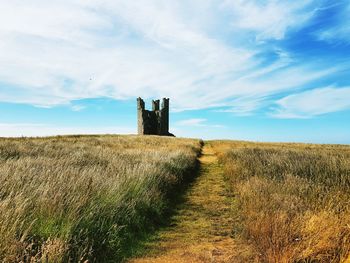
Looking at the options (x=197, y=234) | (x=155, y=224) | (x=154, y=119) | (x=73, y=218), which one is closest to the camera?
(x=73, y=218)

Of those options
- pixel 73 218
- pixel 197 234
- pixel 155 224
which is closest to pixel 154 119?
pixel 155 224

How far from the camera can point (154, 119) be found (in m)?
68.1

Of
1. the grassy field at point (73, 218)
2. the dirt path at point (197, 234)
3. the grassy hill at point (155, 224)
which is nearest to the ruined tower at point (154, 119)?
the dirt path at point (197, 234)

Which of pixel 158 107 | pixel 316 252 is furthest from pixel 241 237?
pixel 158 107

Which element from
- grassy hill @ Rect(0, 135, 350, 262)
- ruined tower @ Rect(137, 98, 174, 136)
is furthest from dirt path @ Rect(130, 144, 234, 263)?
ruined tower @ Rect(137, 98, 174, 136)

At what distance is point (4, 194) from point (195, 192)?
6100 millimetres

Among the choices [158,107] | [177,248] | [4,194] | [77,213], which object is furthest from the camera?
[158,107]

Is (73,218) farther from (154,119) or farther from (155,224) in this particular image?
(154,119)

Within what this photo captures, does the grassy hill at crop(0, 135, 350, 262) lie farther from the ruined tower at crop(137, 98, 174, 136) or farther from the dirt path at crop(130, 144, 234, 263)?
the ruined tower at crop(137, 98, 174, 136)

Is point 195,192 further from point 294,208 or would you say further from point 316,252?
point 316,252

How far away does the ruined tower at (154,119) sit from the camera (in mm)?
64312

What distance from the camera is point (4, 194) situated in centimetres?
607

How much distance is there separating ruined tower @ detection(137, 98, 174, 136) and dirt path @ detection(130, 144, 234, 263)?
54.5 metres

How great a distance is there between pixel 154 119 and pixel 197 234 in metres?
62.0
